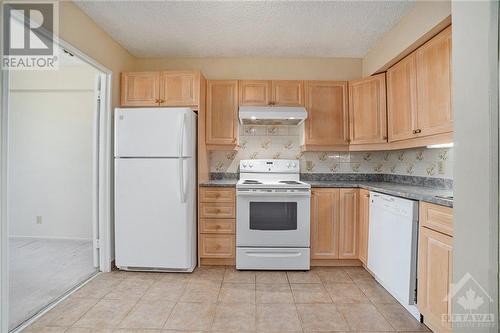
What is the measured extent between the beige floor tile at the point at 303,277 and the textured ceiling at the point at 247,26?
2.45 m

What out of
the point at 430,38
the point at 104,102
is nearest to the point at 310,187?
the point at 430,38

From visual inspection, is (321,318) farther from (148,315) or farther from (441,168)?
(441,168)

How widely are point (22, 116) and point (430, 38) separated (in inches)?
197

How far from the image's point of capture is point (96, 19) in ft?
8.34

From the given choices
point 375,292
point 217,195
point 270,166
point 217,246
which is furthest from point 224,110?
point 375,292

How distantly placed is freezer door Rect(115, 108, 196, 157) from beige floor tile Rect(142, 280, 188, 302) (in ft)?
3.98

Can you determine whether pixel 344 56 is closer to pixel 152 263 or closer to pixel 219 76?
pixel 219 76

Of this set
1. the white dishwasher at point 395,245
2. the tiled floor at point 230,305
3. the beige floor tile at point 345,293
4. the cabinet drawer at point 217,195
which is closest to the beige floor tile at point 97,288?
the tiled floor at point 230,305

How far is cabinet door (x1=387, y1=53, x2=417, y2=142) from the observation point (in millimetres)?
2465

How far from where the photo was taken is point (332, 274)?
2848 mm

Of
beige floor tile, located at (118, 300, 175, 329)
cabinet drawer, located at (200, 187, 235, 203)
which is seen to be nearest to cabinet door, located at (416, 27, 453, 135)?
cabinet drawer, located at (200, 187, 235, 203)

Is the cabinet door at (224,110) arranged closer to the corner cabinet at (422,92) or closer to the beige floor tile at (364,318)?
the corner cabinet at (422,92)

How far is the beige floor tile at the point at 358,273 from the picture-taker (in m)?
2.74

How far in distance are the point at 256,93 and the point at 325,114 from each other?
854mm
